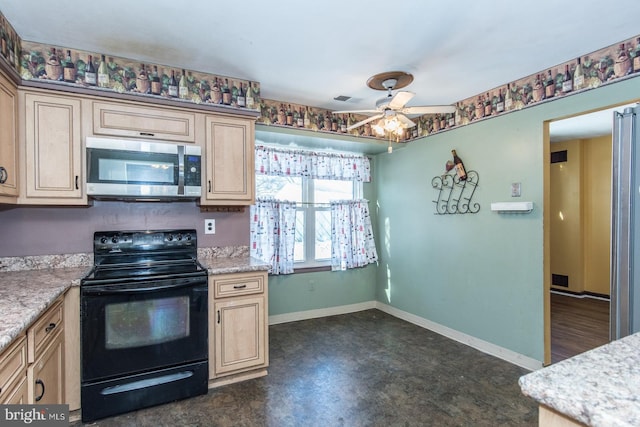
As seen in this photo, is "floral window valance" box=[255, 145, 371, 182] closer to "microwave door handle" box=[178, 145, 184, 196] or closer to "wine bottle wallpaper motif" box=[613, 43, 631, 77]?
"microwave door handle" box=[178, 145, 184, 196]

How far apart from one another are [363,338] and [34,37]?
364 centimetres

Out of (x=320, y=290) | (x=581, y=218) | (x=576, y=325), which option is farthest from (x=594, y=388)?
(x=581, y=218)

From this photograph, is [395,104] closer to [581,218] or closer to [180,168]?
[180,168]

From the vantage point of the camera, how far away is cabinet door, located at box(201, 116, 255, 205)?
278cm

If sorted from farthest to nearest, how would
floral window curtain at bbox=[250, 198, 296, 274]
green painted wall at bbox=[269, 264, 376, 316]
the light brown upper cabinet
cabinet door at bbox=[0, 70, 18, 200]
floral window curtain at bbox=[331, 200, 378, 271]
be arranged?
floral window curtain at bbox=[331, 200, 378, 271]
green painted wall at bbox=[269, 264, 376, 316]
floral window curtain at bbox=[250, 198, 296, 274]
the light brown upper cabinet
cabinet door at bbox=[0, 70, 18, 200]

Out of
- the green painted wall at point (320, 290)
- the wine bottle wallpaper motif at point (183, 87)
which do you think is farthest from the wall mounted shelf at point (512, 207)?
the wine bottle wallpaper motif at point (183, 87)

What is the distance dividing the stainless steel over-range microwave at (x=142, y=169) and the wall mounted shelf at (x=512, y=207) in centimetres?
259

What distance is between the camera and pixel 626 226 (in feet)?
5.67

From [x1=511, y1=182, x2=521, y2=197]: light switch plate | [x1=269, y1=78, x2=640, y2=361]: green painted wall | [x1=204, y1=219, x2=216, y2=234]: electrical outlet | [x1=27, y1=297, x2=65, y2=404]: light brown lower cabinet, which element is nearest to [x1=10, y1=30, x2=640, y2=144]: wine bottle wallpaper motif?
[x1=269, y1=78, x2=640, y2=361]: green painted wall

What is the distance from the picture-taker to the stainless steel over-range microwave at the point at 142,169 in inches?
93.6

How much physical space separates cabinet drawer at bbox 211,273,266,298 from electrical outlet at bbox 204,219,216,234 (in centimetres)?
70

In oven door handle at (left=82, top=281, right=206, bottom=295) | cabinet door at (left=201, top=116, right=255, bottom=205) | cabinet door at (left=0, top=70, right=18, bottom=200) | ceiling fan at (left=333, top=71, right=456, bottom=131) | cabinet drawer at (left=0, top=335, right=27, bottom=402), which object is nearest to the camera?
cabinet drawer at (left=0, top=335, right=27, bottom=402)

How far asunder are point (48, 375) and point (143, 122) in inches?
68.8

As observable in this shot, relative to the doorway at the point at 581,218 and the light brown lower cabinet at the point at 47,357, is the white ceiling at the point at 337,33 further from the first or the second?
the doorway at the point at 581,218
